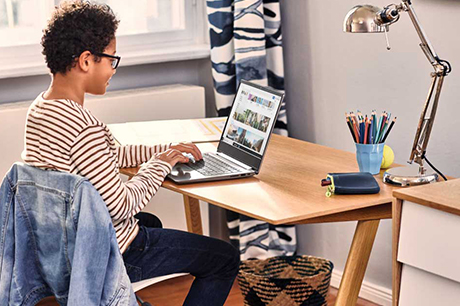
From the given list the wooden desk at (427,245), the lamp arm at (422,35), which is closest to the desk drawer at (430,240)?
the wooden desk at (427,245)

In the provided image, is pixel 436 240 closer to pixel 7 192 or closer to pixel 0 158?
pixel 7 192

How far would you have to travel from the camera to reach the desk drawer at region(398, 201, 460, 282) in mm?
1511

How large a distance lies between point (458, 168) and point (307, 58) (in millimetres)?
762

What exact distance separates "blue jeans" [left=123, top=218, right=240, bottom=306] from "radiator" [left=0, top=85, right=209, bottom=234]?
2.91 ft

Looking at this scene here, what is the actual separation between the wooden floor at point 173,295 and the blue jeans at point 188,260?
809 millimetres

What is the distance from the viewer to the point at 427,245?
5.13 feet

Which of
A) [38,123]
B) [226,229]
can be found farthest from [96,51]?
[226,229]

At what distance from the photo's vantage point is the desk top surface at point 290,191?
5.66 feet

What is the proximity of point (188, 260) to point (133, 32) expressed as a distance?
52.2 inches

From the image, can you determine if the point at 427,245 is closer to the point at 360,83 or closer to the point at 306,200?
the point at 306,200

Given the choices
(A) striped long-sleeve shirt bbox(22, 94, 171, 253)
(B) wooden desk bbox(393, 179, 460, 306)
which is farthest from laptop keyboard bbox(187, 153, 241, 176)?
(B) wooden desk bbox(393, 179, 460, 306)

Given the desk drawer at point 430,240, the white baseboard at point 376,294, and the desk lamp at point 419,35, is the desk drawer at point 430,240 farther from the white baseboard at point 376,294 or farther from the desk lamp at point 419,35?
the white baseboard at point 376,294

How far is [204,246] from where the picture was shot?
1.96 metres

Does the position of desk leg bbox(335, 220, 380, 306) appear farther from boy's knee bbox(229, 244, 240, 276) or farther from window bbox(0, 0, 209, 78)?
window bbox(0, 0, 209, 78)
